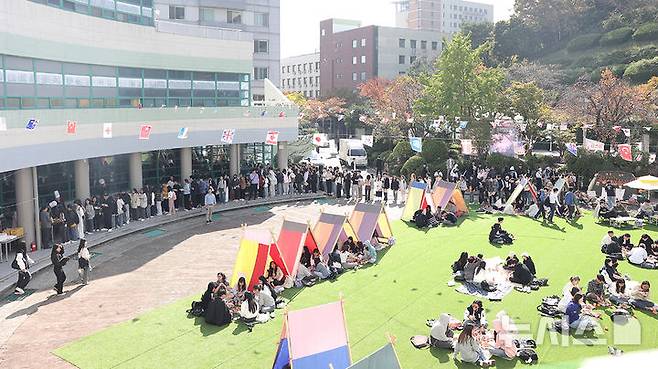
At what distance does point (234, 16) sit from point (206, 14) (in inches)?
93.9

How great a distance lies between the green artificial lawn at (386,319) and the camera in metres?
11.7

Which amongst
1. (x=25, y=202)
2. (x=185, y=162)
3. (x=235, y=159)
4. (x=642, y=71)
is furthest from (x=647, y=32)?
(x=25, y=202)

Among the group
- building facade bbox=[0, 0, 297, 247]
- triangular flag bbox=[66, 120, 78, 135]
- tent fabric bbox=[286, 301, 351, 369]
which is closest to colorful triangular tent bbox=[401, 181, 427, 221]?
building facade bbox=[0, 0, 297, 247]

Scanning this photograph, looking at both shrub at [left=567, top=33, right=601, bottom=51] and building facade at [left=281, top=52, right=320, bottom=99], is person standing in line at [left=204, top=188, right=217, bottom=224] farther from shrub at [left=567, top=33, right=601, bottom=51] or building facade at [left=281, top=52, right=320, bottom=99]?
building facade at [left=281, top=52, right=320, bottom=99]

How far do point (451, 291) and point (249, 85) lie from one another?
64.4ft

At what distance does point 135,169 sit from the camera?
85.9 feet

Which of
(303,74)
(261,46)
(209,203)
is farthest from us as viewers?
(303,74)

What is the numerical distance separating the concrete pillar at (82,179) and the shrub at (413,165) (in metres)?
17.5

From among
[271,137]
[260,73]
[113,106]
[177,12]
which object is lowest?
[271,137]

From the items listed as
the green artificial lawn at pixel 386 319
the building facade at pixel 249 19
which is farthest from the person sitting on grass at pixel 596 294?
the building facade at pixel 249 19

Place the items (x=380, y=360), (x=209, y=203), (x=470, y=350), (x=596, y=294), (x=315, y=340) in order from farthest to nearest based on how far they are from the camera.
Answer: (x=209, y=203)
(x=596, y=294)
(x=470, y=350)
(x=315, y=340)
(x=380, y=360)

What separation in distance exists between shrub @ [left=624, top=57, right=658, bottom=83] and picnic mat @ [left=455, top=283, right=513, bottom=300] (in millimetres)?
43650

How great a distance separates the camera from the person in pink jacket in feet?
37.7

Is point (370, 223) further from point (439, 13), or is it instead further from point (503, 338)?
point (439, 13)
